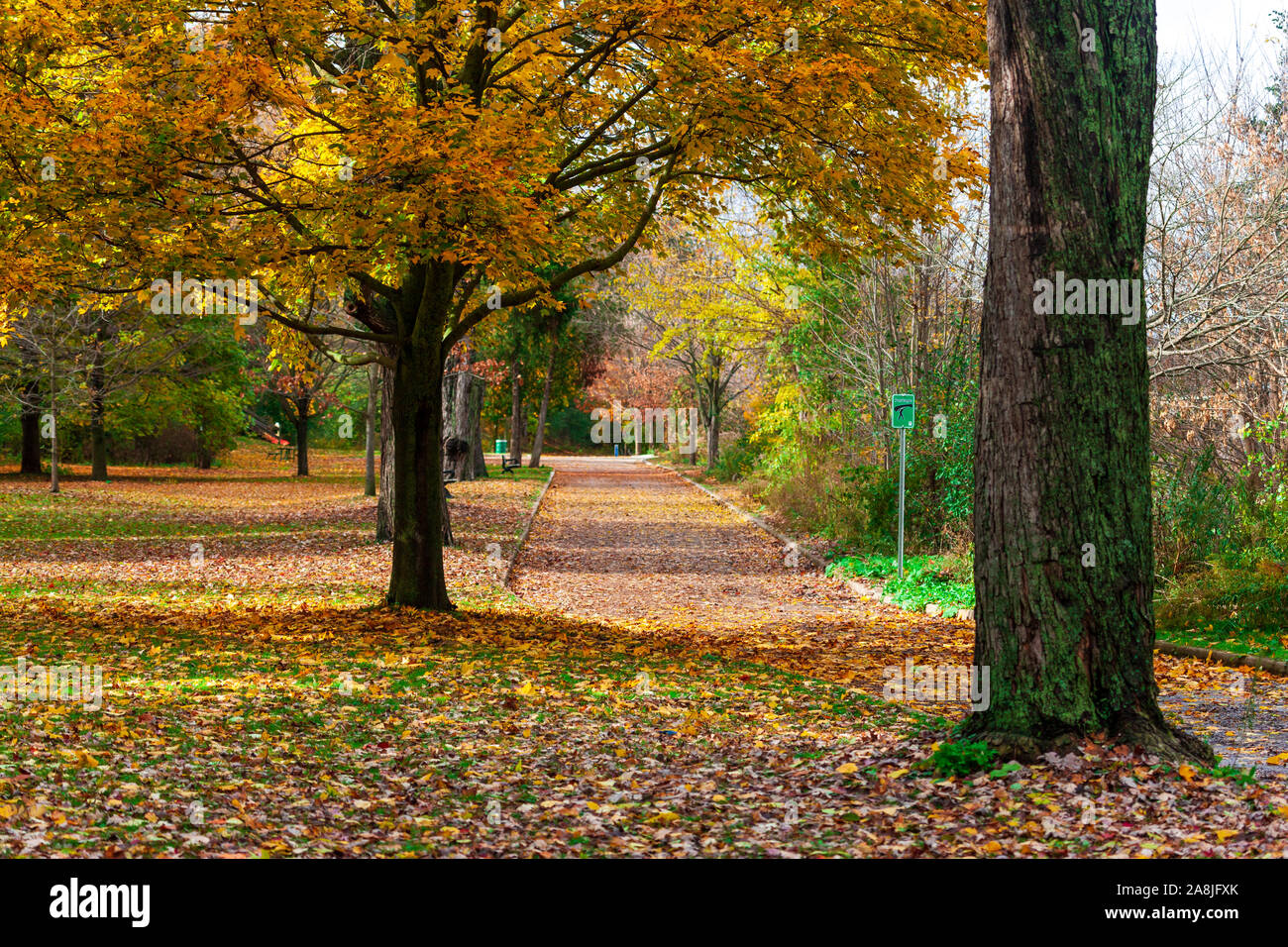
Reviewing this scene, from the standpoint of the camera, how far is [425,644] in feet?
35.3

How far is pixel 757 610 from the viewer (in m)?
14.0

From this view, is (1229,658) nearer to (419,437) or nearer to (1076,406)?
(1076,406)

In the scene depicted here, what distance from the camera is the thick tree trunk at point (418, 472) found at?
39.7 feet

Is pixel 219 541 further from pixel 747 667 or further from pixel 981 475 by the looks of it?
pixel 981 475

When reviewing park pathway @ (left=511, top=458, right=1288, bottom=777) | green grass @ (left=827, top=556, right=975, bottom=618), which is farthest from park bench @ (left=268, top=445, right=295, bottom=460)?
green grass @ (left=827, top=556, right=975, bottom=618)

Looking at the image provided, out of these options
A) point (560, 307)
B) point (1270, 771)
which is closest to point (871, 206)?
point (560, 307)

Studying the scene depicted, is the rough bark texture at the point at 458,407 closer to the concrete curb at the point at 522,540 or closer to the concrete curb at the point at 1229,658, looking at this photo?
the concrete curb at the point at 522,540

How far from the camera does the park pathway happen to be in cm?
841

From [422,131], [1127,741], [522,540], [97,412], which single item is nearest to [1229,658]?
[1127,741]

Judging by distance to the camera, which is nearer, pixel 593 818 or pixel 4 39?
pixel 593 818

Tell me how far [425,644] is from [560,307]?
14.6 ft

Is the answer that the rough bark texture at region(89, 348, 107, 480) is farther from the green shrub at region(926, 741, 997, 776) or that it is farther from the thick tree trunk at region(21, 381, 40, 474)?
the green shrub at region(926, 741, 997, 776)

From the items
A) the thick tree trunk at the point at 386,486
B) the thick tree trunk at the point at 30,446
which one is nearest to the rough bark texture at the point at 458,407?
the thick tree trunk at the point at 386,486

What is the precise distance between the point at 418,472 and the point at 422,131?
12.6 ft
